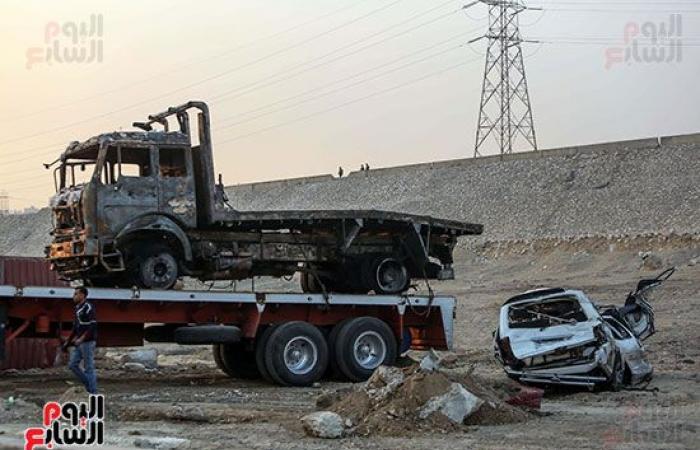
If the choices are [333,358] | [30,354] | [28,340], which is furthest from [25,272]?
[333,358]

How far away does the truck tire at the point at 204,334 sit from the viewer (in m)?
15.7

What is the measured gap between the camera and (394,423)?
11.3 metres

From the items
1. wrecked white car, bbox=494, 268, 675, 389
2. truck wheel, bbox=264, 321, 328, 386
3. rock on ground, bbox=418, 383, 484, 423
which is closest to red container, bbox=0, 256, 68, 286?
truck wheel, bbox=264, 321, 328, 386

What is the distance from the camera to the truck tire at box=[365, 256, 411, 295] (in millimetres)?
Answer: 18062

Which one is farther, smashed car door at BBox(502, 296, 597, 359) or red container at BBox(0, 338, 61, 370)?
red container at BBox(0, 338, 61, 370)

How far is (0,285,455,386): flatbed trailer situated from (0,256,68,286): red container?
4.05 meters

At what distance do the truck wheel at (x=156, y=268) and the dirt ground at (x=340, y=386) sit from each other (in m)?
1.61

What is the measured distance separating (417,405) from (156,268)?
5594mm

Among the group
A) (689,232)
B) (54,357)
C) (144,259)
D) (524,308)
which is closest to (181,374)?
(54,357)

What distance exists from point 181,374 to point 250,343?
3074mm

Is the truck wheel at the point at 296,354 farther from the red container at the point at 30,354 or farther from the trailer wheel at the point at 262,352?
the red container at the point at 30,354

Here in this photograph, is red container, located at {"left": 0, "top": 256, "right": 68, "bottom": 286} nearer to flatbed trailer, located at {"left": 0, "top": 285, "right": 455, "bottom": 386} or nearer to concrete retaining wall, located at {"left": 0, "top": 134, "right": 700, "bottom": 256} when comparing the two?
flatbed trailer, located at {"left": 0, "top": 285, "right": 455, "bottom": 386}

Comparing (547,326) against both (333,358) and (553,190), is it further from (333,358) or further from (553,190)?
(553,190)

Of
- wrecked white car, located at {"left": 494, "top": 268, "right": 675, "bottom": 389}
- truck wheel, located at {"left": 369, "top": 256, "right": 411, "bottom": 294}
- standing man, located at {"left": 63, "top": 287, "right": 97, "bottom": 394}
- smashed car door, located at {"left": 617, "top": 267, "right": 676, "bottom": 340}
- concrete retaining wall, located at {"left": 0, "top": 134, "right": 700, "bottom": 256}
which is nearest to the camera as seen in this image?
standing man, located at {"left": 63, "top": 287, "right": 97, "bottom": 394}
